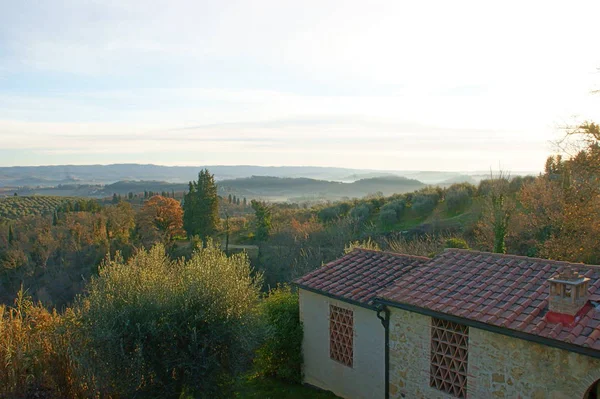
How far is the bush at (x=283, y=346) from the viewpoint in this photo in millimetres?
12195

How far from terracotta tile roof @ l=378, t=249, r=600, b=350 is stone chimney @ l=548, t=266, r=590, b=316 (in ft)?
0.60

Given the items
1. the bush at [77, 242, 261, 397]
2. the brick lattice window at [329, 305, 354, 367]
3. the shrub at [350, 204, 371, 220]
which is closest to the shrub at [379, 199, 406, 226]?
the shrub at [350, 204, 371, 220]

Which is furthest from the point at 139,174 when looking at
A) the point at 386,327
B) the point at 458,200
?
the point at 386,327

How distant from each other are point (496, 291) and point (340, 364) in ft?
14.2

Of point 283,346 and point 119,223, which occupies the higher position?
point 283,346

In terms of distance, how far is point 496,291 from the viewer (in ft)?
28.4

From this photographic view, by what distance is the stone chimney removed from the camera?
707 cm

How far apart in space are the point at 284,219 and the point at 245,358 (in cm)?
3909

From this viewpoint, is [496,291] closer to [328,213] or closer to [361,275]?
[361,275]

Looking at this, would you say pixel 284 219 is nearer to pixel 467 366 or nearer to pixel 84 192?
pixel 467 366

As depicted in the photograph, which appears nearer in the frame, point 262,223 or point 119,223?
point 262,223

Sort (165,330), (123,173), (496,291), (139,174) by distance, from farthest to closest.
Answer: (123,173) → (139,174) → (165,330) → (496,291)

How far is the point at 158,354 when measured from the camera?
358 inches

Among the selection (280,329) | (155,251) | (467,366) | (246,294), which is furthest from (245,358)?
(467,366)
